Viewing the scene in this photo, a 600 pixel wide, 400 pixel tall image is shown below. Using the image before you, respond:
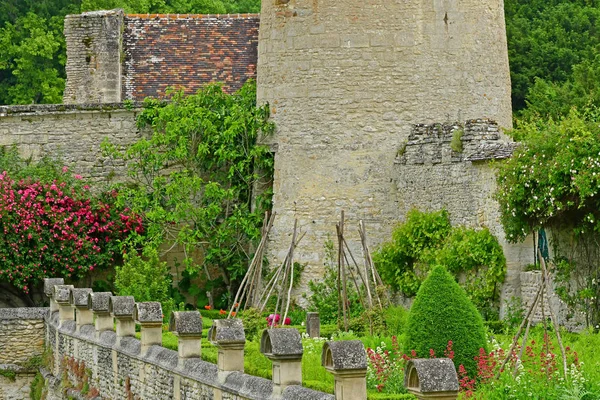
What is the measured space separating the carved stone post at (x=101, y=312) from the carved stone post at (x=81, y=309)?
848 millimetres

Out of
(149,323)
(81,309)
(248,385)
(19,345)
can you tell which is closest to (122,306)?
(149,323)

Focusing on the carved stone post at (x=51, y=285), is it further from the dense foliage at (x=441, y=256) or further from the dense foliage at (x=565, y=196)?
the dense foliage at (x=565, y=196)

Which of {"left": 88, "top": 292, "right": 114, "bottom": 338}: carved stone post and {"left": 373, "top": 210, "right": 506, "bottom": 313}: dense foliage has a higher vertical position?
{"left": 373, "top": 210, "right": 506, "bottom": 313}: dense foliage

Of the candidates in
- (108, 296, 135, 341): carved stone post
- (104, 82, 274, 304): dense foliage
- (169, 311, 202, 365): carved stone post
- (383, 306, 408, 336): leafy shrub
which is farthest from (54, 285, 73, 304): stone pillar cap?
(169, 311, 202, 365): carved stone post

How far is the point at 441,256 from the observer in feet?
64.3

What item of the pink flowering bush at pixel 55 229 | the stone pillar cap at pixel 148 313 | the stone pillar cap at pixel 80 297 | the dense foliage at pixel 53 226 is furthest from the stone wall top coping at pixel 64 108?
the stone pillar cap at pixel 148 313

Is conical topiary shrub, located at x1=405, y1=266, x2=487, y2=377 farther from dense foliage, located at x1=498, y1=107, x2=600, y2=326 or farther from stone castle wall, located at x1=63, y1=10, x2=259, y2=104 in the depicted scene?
stone castle wall, located at x1=63, y1=10, x2=259, y2=104

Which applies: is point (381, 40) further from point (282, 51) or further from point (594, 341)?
point (594, 341)

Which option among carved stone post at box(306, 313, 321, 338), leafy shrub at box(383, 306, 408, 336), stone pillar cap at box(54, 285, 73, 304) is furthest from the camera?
stone pillar cap at box(54, 285, 73, 304)

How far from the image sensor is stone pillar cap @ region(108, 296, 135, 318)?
728 inches

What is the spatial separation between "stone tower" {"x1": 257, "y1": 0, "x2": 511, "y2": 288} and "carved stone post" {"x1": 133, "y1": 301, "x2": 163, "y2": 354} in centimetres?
445

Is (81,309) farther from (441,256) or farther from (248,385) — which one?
(248,385)

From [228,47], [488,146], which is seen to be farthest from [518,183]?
[228,47]

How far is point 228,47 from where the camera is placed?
2758cm
